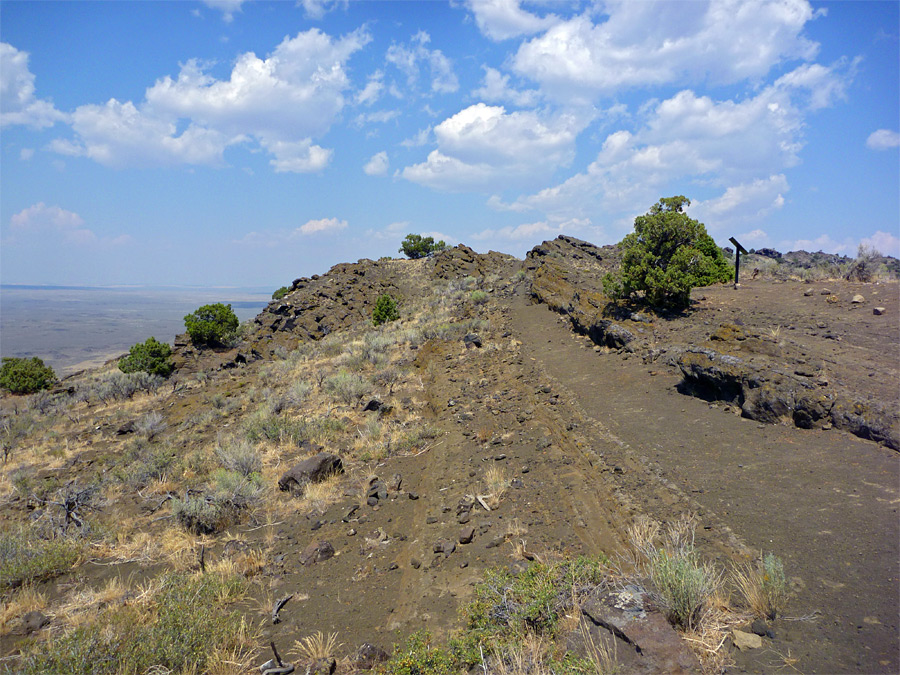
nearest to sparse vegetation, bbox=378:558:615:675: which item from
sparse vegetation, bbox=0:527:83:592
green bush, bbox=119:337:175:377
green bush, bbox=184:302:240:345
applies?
sparse vegetation, bbox=0:527:83:592

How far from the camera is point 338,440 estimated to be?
909cm

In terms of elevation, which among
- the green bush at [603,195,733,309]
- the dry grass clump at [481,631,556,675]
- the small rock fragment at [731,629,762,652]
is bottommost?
the dry grass clump at [481,631,556,675]

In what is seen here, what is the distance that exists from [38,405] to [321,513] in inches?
786

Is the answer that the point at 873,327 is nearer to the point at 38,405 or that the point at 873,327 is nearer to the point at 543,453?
the point at 543,453

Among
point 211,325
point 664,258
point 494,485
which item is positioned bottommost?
point 494,485

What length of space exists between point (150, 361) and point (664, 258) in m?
24.0

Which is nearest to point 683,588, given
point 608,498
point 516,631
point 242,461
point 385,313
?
point 516,631

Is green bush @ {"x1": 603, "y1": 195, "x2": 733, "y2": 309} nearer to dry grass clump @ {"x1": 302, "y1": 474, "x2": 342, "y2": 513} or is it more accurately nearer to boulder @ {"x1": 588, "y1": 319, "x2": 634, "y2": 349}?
boulder @ {"x1": 588, "y1": 319, "x2": 634, "y2": 349}

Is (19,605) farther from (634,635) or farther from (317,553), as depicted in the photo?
(634,635)

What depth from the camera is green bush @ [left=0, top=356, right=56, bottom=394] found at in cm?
2273

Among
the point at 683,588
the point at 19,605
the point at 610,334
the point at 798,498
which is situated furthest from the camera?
the point at 610,334

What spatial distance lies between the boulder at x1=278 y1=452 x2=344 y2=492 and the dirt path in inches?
186

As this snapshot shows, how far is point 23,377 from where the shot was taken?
22.9 m

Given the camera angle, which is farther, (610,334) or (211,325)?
(211,325)
